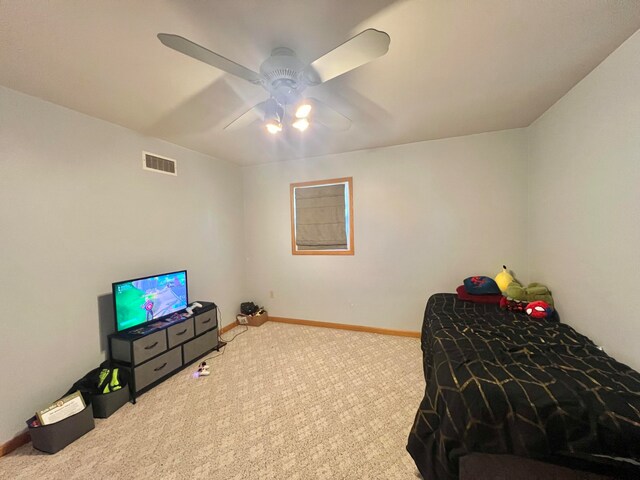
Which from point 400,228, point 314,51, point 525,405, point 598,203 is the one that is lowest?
point 525,405

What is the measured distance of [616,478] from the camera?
884 mm

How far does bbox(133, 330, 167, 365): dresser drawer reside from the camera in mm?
2132

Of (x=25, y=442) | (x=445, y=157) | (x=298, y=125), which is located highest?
(x=445, y=157)

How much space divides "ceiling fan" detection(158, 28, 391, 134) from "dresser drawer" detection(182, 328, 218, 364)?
2256 mm

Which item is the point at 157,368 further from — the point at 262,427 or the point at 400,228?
the point at 400,228

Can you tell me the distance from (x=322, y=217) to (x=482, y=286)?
2.13 metres

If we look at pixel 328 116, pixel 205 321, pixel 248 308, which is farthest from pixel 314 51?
pixel 248 308

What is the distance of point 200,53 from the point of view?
1.10 m

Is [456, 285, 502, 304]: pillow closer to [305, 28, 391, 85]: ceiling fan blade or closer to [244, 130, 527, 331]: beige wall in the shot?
[244, 130, 527, 331]: beige wall

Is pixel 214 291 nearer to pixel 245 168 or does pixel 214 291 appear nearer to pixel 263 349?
pixel 263 349

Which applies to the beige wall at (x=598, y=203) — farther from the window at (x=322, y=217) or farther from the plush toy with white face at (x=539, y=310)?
the window at (x=322, y=217)

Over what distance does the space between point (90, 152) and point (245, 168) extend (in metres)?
2.07

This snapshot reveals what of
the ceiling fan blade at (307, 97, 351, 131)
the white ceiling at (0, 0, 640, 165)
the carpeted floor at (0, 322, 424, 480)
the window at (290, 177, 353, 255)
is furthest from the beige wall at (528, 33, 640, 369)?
the window at (290, 177, 353, 255)

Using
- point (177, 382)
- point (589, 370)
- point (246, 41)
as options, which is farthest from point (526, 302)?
point (177, 382)
